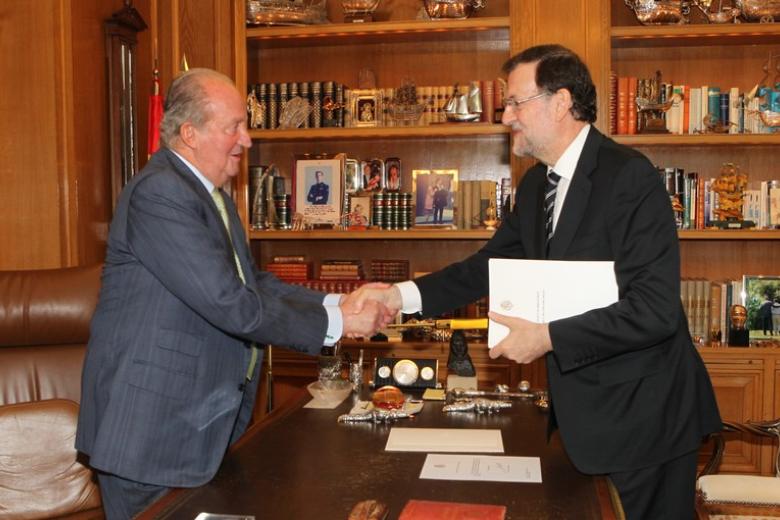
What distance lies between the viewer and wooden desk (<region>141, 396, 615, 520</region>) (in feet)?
5.23

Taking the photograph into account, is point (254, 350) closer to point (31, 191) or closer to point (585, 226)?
point (585, 226)

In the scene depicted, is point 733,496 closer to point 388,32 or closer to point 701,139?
point 701,139

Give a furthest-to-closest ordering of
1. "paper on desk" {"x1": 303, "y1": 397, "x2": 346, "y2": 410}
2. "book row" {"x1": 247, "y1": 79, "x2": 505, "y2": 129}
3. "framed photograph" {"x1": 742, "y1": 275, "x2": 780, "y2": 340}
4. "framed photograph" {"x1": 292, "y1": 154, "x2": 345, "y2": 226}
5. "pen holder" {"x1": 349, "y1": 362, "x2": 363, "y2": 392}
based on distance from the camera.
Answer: "framed photograph" {"x1": 292, "y1": 154, "x2": 345, "y2": 226} → "book row" {"x1": 247, "y1": 79, "x2": 505, "y2": 129} → "framed photograph" {"x1": 742, "y1": 275, "x2": 780, "y2": 340} → "pen holder" {"x1": 349, "y1": 362, "x2": 363, "y2": 392} → "paper on desk" {"x1": 303, "y1": 397, "x2": 346, "y2": 410}

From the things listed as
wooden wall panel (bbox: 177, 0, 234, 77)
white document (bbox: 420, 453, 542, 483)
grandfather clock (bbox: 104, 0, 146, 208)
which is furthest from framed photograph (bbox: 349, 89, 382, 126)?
white document (bbox: 420, 453, 542, 483)

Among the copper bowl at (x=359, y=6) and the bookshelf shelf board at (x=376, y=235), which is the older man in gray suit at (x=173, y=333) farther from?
the copper bowl at (x=359, y=6)

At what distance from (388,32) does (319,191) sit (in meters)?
0.88

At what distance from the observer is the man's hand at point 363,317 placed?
243 cm

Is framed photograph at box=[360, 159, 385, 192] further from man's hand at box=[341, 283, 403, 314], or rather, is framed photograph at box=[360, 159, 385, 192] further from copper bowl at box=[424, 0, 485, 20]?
man's hand at box=[341, 283, 403, 314]

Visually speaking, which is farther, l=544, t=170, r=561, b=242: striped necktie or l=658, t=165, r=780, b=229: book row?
l=658, t=165, r=780, b=229: book row

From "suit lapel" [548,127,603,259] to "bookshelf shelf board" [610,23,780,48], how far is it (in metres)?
A: 2.16

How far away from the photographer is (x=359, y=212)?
442 centimetres

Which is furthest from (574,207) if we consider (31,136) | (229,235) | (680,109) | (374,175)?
(31,136)

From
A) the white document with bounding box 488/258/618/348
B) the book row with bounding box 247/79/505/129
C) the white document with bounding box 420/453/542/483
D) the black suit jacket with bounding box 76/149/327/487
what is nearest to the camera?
the white document with bounding box 420/453/542/483

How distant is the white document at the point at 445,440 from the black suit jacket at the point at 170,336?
0.33 metres
